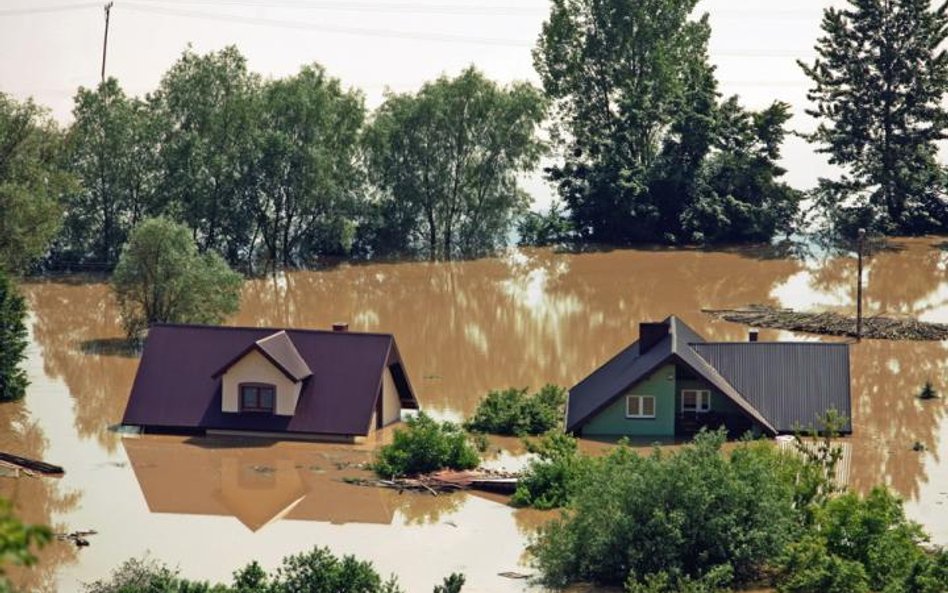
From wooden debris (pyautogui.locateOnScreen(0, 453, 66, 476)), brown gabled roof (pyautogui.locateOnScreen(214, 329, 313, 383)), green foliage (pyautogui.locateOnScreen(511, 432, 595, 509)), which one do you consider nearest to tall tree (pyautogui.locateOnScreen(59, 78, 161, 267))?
brown gabled roof (pyautogui.locateOnScreen(214, 329, 313, 383))

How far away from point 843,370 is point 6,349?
2216cm

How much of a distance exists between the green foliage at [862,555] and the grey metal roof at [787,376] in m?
12.0

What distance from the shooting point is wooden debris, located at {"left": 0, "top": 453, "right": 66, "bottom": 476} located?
3822cm

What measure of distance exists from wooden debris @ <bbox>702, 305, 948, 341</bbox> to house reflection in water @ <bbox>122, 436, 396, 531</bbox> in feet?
80.7

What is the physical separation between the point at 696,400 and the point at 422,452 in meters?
8.13

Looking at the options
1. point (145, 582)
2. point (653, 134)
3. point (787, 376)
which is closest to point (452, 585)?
point (145, 582)

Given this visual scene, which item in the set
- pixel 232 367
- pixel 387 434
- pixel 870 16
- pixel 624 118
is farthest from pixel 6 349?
pixel 870 16

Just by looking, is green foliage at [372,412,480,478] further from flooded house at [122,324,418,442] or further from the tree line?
the tree line

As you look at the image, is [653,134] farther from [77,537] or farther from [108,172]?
[77,537]

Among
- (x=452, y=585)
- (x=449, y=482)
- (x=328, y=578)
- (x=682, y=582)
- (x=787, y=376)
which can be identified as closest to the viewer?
(x=328, y=578)

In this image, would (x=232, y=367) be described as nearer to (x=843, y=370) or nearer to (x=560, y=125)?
(x=843, y=370)

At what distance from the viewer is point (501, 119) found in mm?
81438

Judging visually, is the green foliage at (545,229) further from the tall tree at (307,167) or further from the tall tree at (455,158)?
the tall tree at (307,167)

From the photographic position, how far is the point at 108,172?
7606 cm
